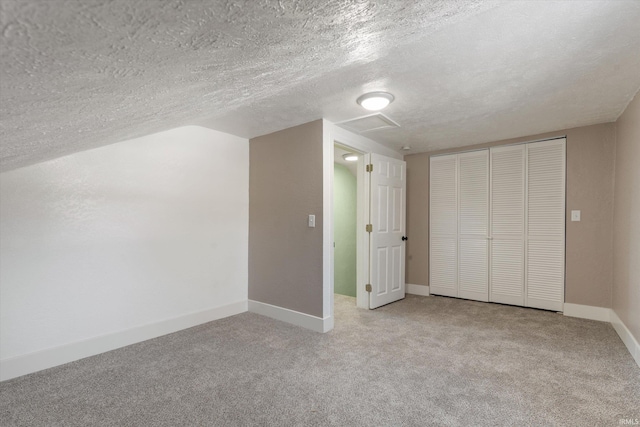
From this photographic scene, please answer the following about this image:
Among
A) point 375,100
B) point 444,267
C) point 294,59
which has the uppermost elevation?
point 375,100

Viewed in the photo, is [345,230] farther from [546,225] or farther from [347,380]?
[347,380]

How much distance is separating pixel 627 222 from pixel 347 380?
2.87 meters

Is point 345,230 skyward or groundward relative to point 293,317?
skyward

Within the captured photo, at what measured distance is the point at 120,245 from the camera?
9.02ft

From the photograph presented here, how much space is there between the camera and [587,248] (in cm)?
348

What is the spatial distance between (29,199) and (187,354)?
66.2 inches

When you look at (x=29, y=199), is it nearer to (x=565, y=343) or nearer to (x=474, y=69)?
(x=474, y=69)

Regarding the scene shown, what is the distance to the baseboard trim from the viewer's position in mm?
2371

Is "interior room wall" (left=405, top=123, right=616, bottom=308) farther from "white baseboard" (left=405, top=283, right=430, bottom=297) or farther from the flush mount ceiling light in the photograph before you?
the flush mount ceiling light

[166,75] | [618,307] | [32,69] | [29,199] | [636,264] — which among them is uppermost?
[166,75]

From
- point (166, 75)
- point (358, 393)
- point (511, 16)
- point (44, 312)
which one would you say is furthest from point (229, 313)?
point (511, 16)

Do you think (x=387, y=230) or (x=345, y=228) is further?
(x=345, y=228)

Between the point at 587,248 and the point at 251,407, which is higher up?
the point at 587,248

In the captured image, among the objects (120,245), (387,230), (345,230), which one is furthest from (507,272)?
(120,245)
